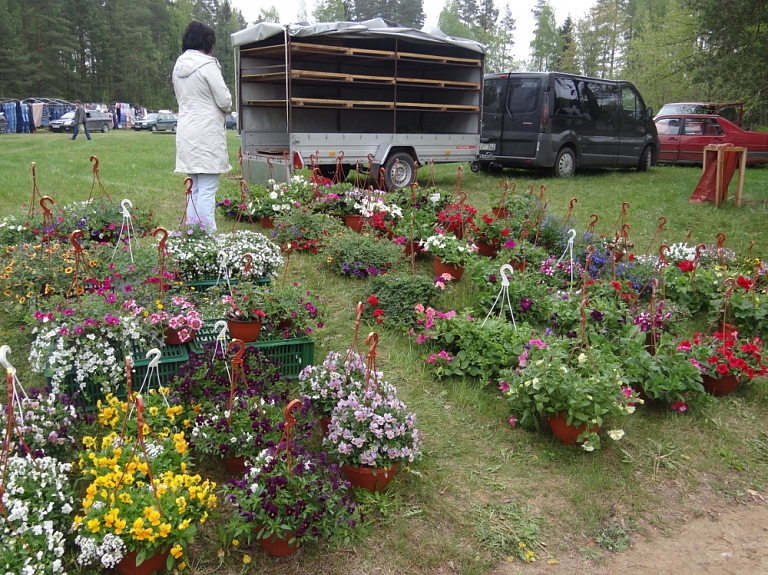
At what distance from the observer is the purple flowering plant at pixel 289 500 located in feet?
7.92

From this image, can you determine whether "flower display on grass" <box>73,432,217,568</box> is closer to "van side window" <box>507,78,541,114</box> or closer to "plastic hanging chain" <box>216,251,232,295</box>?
"plastic hanging chain" <box>216,251,232,295</box>

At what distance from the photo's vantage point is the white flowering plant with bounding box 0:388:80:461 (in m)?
2.61

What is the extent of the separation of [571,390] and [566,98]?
999 centimetres

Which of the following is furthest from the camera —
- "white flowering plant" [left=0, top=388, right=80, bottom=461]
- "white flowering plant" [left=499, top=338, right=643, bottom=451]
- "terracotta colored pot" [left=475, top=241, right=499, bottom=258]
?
"terracotta colored pot" [left=475, top=241, right=499, bottom=258]

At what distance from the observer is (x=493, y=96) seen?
40.2ft

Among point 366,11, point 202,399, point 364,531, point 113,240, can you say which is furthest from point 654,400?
point 366,11

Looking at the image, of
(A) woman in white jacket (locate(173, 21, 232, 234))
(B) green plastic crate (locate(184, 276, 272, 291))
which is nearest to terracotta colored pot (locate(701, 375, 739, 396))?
(B) green plastic crate (locate(184, 276, 272, 291))

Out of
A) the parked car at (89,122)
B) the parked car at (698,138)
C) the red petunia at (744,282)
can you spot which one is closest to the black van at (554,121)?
the parked car at (698,138)

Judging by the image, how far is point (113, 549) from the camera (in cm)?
224

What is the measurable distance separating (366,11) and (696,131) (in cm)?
5310

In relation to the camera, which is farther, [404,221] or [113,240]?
[404,221]

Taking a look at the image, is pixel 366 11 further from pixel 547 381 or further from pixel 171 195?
pixel 547 381

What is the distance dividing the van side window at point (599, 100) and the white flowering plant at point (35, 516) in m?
12.0

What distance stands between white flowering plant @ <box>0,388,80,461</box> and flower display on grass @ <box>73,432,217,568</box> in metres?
0.17
